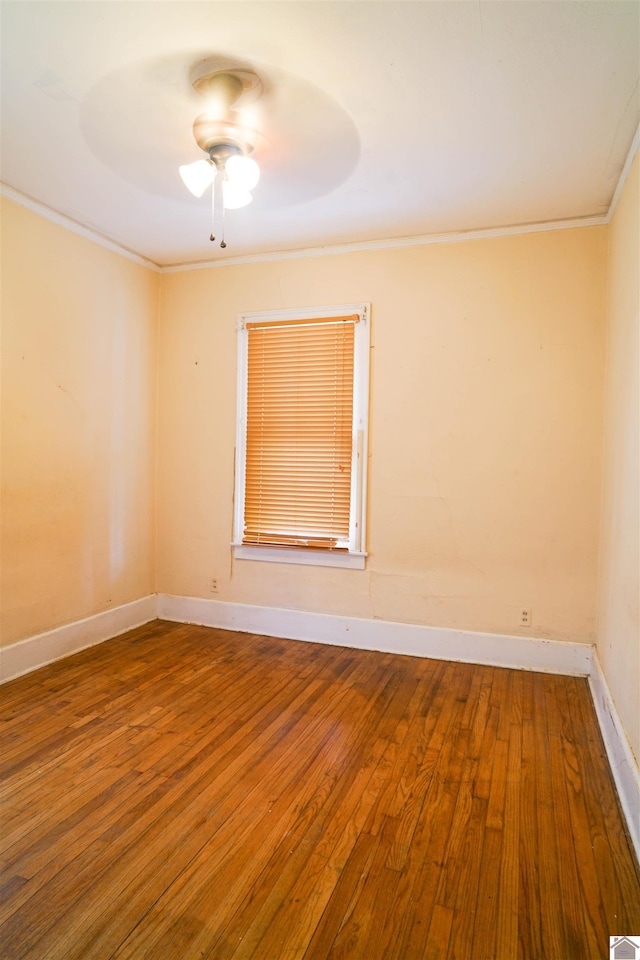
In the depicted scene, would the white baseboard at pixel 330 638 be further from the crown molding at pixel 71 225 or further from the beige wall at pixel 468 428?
the crown molding at pixel 71 225

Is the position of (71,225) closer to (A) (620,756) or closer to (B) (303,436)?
(B) (303,436)

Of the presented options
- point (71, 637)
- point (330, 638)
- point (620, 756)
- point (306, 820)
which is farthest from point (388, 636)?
point (71, 637)

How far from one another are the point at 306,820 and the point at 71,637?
232 centimetres

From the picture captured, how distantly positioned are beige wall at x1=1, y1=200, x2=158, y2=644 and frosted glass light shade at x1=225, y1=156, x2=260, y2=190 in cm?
148

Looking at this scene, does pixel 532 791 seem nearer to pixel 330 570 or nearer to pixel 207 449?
pixel 330 570

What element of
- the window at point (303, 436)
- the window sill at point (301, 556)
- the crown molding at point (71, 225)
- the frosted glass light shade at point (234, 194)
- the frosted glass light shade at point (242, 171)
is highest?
the crown molding at point (71, 225)

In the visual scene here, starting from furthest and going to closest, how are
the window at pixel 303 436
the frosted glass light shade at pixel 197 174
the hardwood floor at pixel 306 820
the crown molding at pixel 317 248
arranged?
1. the window at pixel 303 436
2. the crown molding at pixel 317 248
3. the frosted glass light shade at pixel 197 174
4. the hardwood floor at pixel 306 820

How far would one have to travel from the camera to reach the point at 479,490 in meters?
3.59

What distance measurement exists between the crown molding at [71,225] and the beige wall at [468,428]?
0.66 metres

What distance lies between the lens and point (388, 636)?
3.79 meters

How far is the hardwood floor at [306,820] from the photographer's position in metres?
1.50

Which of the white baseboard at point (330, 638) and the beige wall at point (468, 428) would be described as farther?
the beige wall at point (468, 428)

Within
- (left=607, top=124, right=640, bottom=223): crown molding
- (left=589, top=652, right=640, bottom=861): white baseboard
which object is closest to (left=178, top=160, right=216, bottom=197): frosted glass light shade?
(left=607, top=124, right=640, bottom=223): crown molding

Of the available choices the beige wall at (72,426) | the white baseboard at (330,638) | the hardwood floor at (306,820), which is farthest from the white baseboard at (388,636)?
the beige wall at (72,426)
